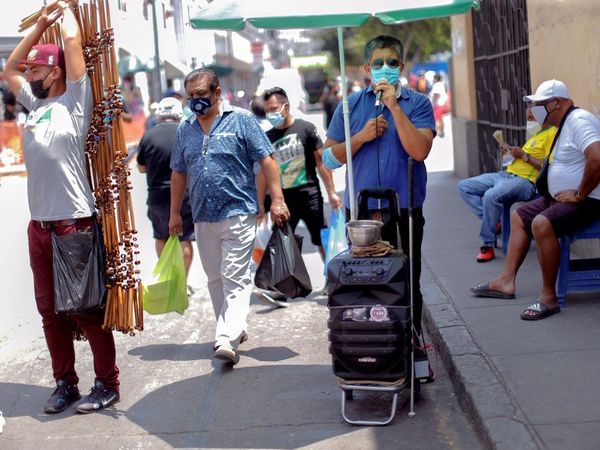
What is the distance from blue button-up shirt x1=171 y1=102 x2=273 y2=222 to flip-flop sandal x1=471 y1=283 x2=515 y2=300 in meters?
1.91

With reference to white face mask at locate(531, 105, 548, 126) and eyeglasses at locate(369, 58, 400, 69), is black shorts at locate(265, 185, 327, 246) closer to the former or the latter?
white face mask at locate(531, 105, 548, 126)

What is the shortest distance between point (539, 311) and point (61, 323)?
319cm

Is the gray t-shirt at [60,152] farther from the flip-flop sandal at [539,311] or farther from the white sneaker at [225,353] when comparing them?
the flip-flop sandal at [539,311]

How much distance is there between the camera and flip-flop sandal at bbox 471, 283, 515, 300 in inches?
289

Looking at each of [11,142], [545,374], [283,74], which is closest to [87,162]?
[545,374]

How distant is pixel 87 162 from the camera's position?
595 centimetres

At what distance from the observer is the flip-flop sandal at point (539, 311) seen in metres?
6.65

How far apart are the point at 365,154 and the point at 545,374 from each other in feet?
5.32

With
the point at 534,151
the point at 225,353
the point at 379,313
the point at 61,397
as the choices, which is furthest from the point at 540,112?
the point at 61,397

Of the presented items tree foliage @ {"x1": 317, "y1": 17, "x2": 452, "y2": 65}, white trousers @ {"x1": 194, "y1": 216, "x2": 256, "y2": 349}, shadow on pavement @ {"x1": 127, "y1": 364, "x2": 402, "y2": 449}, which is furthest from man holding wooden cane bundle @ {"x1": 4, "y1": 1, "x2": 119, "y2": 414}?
tree foliage @ {"x1": 317, "y1": 17, "x2": 452, "y2": 65}

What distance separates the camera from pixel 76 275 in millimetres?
5738

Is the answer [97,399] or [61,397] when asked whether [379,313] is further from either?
[61,397]

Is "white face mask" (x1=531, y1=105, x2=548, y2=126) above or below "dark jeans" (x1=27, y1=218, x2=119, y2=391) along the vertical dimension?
above

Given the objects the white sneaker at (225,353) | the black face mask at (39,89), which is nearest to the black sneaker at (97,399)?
the white sneaker at (225,353)
